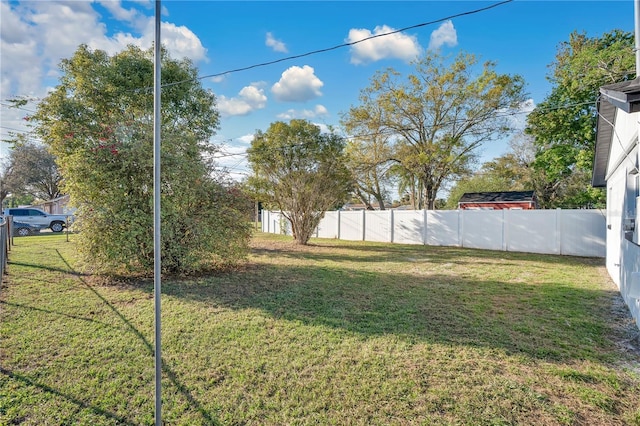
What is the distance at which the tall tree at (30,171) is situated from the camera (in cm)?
2570

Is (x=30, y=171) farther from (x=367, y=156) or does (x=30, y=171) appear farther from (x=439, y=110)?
(x=439, y=110)

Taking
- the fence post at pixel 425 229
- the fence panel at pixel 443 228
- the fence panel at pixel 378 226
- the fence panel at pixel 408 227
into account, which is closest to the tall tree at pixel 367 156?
the fence panel at pixel 378 226

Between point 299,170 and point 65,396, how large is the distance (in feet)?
36.2

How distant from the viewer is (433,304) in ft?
15.7

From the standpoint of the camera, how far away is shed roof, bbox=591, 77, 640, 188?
9.75 feet

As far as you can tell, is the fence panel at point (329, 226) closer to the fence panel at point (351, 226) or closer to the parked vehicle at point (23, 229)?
the fence panel at point (351, 226)

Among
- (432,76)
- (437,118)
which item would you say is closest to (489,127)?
(437,118)

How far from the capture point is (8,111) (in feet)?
33.2

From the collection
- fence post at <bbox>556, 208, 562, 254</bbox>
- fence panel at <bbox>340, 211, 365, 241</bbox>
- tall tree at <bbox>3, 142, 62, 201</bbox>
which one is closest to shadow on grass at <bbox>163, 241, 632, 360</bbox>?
fence post at <bbox>556, 208, 562, 254</bbox>

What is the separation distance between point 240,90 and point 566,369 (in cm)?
Answer: 902

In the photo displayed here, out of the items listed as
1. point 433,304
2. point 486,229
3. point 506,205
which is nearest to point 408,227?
point 486,229

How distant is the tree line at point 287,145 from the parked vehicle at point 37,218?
5047mm

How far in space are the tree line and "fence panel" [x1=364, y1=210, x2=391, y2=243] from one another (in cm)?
196

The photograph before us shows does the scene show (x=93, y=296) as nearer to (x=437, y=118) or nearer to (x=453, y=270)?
(x=453, y=270)
